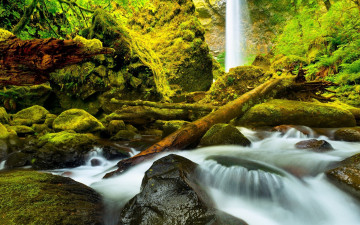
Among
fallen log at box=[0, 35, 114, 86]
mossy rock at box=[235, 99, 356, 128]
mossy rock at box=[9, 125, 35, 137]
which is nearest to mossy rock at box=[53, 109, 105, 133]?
mossy rock at box=[9, 125, 35, 137]

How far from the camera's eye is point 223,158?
9.32 feet

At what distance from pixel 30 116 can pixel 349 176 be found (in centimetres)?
Answer: 736

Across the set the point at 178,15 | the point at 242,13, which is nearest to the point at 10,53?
the point at 178,15

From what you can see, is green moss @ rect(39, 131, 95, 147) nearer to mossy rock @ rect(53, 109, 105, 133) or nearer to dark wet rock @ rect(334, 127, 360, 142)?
mossy rock @ rect(53, 109, 105, 133)

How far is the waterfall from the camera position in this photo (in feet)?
105

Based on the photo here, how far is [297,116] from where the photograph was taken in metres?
4.73

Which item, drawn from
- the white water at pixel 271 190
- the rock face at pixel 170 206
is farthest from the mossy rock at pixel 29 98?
the rock face at pixel 170 206

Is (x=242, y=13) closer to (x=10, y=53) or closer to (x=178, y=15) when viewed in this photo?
(x=178, y=15)

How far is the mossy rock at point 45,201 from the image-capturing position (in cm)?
145

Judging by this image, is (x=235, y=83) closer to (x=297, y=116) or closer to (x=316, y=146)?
(x=297, y=116)

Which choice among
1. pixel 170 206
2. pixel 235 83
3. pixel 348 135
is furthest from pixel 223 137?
pixel 235 83

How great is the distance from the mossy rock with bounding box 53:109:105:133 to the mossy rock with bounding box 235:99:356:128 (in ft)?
12.7

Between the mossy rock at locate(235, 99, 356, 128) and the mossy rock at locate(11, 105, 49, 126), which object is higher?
the mossy rock at locate(11, 105, 49, 126)

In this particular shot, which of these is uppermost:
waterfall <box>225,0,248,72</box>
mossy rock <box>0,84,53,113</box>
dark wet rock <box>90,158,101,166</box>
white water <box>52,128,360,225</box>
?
waterfall <box>225,0,248,72</box>
